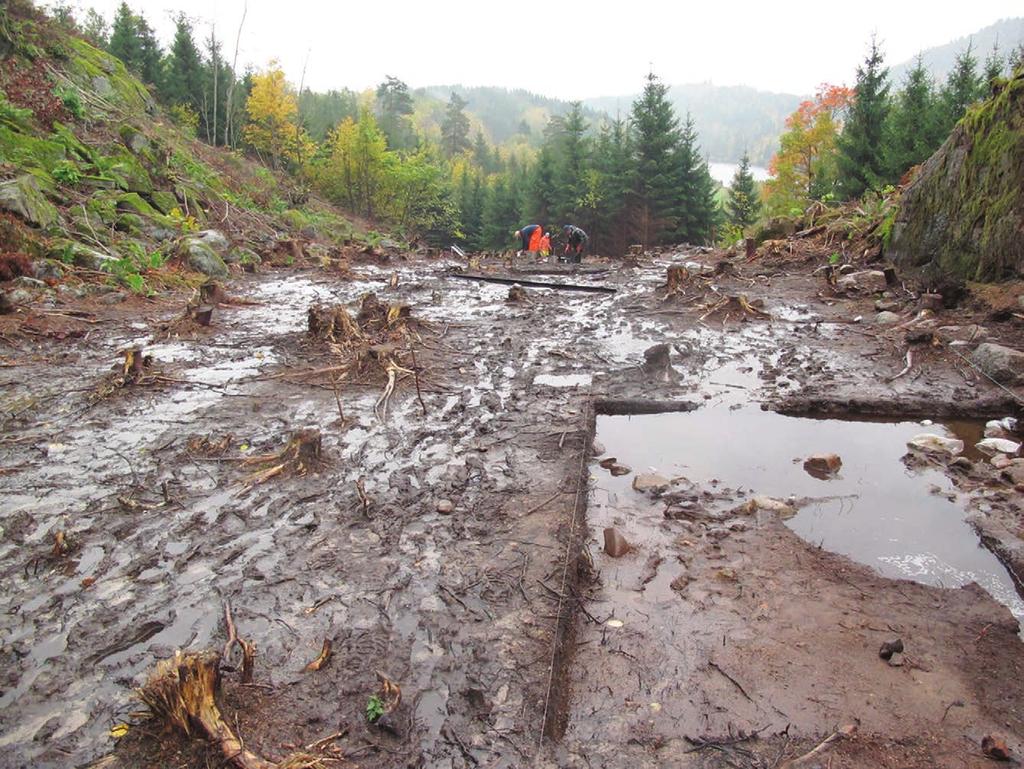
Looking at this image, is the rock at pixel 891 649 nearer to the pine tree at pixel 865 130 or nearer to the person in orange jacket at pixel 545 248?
the person in orange jacket at pixel 545 248

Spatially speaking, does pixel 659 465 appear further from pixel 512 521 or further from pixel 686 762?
pixel 686 762

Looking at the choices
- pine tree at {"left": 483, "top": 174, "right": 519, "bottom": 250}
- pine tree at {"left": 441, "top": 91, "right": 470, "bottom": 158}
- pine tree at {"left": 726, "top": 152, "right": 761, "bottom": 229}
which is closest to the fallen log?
pine tree at {"left": 726, "top": 152, "right": 761, "bottom": 229}

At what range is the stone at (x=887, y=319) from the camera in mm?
6884

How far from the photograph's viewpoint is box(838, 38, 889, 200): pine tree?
25.4 meters

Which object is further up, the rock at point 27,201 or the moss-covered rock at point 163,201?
the moss-covered rock at point 163,201

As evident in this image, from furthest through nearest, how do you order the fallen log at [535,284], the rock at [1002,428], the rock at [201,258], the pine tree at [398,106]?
the pine tree at [398,106], the rock at [201,258], the fallen log at [535,284], the rock at [1002,428]

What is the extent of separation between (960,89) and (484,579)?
3095cm

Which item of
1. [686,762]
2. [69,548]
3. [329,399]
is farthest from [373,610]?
[329,399]

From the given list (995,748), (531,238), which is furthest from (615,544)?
(531,238)

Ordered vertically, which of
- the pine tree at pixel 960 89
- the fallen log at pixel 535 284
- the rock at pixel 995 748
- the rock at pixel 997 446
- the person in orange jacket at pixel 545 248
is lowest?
the rock at pixel 995 748

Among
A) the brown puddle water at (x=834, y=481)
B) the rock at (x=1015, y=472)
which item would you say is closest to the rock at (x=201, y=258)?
the brown puddle water at (x=834, y=481)

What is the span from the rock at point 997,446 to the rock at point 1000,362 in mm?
1075

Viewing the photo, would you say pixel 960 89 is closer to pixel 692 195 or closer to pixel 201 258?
pixel 692 195

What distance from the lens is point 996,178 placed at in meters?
7.09
